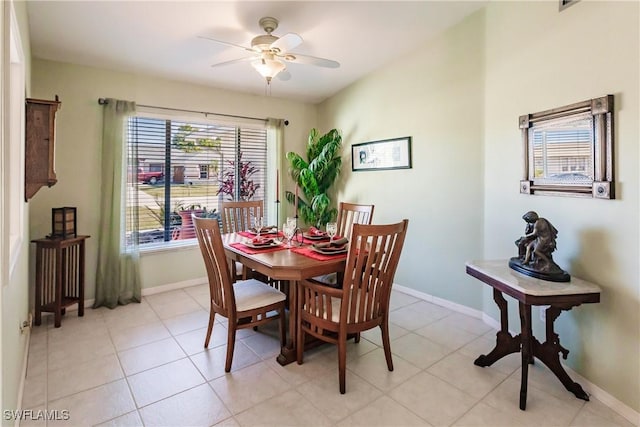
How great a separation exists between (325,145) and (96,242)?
2.84 metres

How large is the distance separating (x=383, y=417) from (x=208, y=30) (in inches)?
122

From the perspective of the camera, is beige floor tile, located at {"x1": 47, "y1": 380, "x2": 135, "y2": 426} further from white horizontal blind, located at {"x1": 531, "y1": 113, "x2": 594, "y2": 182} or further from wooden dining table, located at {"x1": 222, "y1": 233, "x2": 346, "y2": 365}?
white horizontal blind, located at {"x1": 531, "y1": 113, "x2": 594, "y2": 182}

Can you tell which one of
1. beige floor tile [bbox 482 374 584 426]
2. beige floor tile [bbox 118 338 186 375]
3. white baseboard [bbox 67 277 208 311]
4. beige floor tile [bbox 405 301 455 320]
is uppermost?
white baseboard [bbox 67 277 208 311]

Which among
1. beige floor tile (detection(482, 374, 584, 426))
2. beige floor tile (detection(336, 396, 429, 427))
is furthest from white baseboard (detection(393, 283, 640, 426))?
beige floor tile (detection(336, 396, 429, 427))

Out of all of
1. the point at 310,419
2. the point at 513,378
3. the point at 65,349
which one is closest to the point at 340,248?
the point at 310,419

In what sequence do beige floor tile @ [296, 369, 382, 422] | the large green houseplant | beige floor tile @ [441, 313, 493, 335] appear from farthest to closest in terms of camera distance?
the large green houseplant
beige floor tile @ [441, 313, 493, 335]
beige floor tile @ [296, 369, 382, 422]

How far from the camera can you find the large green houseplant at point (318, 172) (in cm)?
430

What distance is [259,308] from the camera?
2289 millimetres

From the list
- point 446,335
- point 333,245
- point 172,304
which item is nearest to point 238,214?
point 172,304

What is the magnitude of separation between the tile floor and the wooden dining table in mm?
182

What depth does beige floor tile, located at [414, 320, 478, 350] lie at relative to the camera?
2.60 m

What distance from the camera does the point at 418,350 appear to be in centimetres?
249

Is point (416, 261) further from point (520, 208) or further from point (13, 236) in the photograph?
point (13, 236)

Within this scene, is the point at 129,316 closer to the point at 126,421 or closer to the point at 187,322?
the point at 187,322
